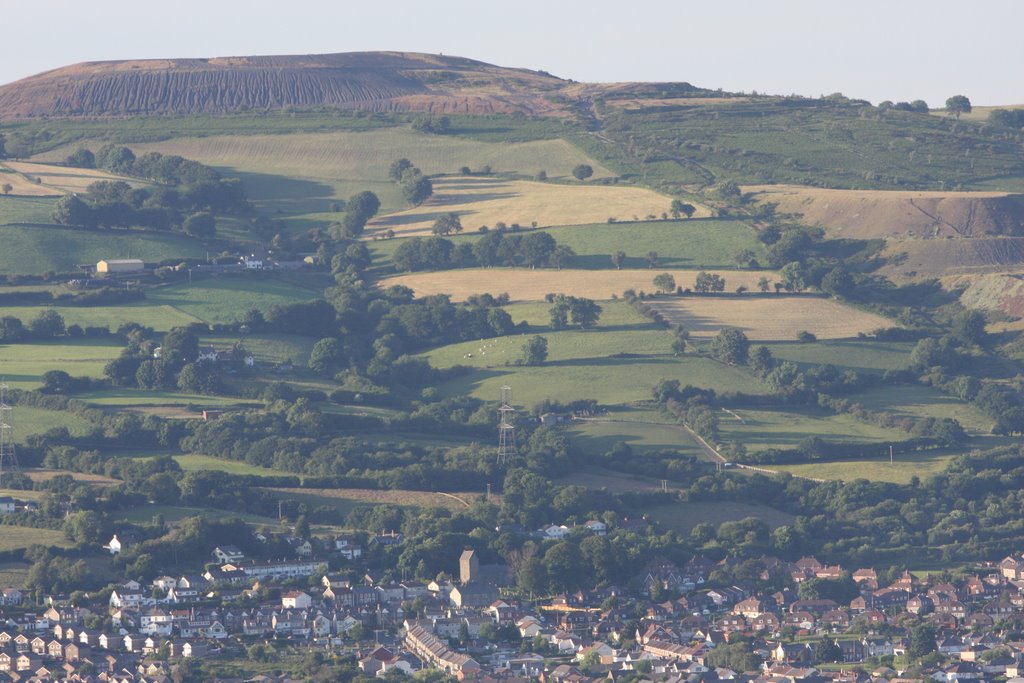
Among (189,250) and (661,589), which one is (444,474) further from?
(189,250)

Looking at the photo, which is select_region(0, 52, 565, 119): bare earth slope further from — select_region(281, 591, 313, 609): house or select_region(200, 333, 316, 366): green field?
select_region(281, 591, 313, 609): house

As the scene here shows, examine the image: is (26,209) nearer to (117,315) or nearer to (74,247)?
(74,247)

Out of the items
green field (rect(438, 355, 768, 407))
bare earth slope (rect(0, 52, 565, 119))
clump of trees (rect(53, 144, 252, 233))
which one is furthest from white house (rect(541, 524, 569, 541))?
bare earth slope (rect(0, 52, 565, 119))

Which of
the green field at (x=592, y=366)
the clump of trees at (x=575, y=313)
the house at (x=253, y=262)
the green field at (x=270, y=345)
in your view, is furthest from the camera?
the house at (x=253, y=262)

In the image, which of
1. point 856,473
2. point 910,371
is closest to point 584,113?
point 910,371

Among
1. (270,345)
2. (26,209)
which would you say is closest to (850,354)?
(270,345)

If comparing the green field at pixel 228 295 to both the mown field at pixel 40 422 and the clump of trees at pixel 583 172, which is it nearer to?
the mown field at pixel 40 422

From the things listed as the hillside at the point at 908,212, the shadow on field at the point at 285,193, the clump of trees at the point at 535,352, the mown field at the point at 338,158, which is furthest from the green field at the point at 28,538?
the mown field at the point at 338,158
